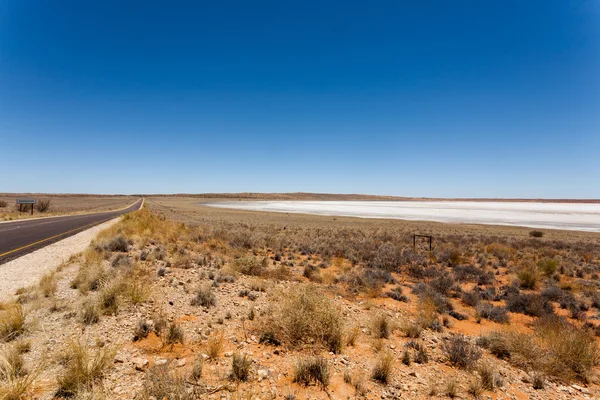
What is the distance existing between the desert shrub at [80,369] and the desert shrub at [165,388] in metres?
0.67

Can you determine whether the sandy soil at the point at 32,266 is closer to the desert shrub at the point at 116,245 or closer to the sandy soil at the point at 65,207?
the desert shrub at the point at 116,245

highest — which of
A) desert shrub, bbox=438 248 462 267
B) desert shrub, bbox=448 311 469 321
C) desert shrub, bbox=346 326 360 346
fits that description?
desert shrub, bbox=346 326 360 346

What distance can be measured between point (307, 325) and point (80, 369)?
3721 millimetres

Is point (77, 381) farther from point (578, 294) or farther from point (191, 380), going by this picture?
point (578, 294)

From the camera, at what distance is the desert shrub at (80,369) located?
3588mm

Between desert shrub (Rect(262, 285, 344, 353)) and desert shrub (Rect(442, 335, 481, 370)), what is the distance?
7.24ft

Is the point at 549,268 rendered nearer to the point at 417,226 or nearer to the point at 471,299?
the point at 471,299

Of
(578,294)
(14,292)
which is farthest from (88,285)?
(578,294)

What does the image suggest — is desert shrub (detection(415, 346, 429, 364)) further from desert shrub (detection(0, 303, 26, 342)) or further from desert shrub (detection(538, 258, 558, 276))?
desert shrub (detection(538, 258, 558, 276))

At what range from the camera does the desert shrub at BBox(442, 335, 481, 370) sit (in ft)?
17.2

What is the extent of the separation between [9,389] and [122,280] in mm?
3945

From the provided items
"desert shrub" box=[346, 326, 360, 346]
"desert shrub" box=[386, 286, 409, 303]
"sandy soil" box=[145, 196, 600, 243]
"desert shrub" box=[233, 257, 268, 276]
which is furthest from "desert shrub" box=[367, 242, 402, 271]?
"sandy soil" box=[145, 196, 600, 243]

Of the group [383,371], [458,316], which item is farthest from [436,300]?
[383,371]

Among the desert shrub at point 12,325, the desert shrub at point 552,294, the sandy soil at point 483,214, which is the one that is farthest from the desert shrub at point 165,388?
the sandy soil at point 483,214
